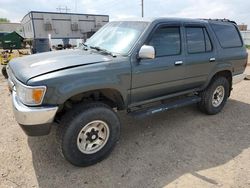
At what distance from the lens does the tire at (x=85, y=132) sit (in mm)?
2977

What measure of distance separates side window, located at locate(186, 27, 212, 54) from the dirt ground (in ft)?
4.83

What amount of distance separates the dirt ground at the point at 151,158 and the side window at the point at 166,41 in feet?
4.87

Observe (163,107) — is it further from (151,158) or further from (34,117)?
(34,117)

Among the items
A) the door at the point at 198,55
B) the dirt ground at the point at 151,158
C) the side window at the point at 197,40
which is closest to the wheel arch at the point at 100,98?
the dirt ground at the point at 151,158

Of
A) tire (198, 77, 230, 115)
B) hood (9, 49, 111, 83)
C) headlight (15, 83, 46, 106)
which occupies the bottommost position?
tire (198, 77, 230, 115)

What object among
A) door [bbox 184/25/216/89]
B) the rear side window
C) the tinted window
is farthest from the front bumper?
the rear side window

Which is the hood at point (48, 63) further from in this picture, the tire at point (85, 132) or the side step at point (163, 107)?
the side step at point (163, 107)

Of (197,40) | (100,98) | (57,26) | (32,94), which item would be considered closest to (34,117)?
(32,94)

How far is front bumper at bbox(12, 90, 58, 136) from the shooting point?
2698 mm

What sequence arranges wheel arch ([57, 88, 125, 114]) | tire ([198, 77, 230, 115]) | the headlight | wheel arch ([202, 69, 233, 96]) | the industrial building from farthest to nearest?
1. the industrial building
2. tire ([198, 77, 230, 115])
3. wheel arch ([202, 69, 233, 96])
4. wheel arch ([57, 88, 125, 114])
5. the headlight

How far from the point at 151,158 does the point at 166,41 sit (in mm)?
1904

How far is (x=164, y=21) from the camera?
386 centimetres

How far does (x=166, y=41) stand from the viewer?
3.88m

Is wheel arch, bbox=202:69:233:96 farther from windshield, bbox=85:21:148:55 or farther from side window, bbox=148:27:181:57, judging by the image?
windshield, bbox=85:21:148:55
